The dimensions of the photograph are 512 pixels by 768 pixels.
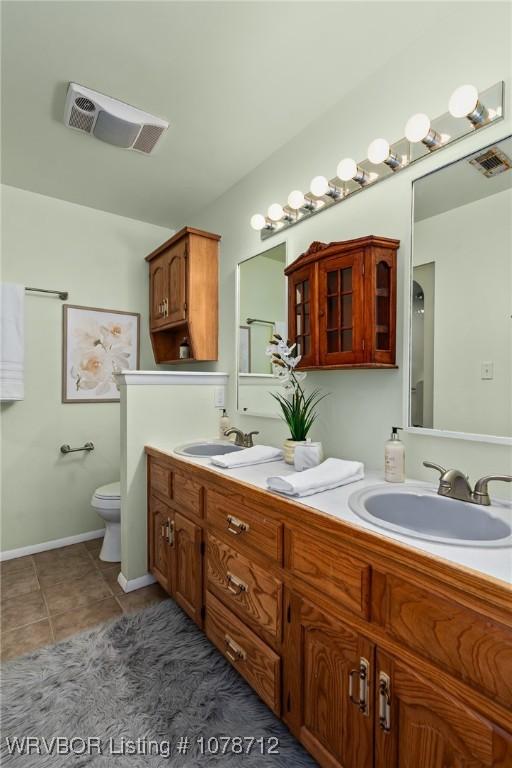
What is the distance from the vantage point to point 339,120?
5.67 feet

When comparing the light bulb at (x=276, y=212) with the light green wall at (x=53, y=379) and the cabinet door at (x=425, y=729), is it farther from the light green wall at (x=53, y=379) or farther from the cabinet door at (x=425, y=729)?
the cabinet door at (x=425, y=729)

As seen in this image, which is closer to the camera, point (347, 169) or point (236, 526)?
point (236, 526)

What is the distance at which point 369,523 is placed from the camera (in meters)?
0.95

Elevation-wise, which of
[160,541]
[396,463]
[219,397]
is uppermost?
[219,397]

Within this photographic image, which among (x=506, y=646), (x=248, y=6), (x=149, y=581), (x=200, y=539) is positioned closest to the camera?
(x=506, y=646)

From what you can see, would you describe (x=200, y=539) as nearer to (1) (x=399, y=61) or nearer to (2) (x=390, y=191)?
(2) (x=390, y=191)

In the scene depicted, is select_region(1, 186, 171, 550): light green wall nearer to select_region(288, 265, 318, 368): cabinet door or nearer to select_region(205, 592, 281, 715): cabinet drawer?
select_region(205, 592, 281, 715): cabinet drawer

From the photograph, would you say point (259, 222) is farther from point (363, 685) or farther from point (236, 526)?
point (363, 685)

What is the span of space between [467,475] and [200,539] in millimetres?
1115

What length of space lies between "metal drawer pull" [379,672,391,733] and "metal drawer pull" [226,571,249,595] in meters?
0.57

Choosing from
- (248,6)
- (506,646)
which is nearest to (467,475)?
(506,646)

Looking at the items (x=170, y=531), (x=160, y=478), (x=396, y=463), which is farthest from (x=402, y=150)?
(x=170, y=531)

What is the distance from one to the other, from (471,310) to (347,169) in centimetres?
80

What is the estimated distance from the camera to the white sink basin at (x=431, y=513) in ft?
3.32
